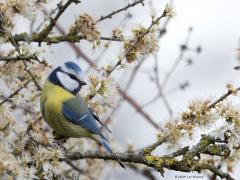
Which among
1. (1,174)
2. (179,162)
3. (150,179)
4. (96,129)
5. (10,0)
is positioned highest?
(10,0)

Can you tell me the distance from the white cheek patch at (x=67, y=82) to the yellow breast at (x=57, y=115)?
0.04 meters

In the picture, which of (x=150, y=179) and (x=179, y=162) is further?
(x=150, y=179)

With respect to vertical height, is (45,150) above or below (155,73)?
below

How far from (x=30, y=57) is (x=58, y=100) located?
39 centimetres

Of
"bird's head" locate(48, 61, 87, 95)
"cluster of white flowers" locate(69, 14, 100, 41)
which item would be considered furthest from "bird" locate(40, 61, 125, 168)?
"cluster of white flowers" locate(69, 14, 100, 41)

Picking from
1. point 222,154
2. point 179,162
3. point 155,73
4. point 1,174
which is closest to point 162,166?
point 179,162

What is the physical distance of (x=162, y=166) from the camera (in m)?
2.67

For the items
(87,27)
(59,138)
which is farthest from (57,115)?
(87,27)

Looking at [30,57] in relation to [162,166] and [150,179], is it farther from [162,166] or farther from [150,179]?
[150,179]

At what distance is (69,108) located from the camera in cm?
320

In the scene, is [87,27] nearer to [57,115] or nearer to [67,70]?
[67,70]

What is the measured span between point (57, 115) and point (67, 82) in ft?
0.65

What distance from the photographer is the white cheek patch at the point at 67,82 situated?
3.27 metres

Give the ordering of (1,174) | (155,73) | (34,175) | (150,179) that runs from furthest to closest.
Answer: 1. (155,73)
2. (150,179)
3. (34,175)
4. (1,174)
